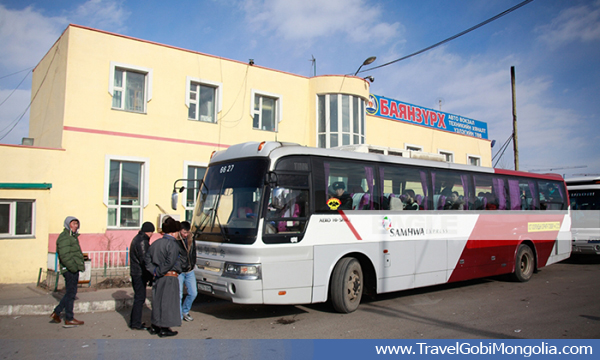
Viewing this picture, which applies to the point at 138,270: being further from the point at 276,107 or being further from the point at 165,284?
the point at 276,107

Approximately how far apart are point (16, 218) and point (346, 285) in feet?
32.6

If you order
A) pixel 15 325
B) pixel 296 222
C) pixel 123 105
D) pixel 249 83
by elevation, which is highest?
pixel 249 83

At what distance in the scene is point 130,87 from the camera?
15.7 meters

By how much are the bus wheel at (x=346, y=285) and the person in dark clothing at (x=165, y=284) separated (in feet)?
9.25

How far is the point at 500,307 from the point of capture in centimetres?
877

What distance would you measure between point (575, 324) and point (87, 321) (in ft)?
27.6

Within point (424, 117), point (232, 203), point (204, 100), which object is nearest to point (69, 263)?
point (232, 203)

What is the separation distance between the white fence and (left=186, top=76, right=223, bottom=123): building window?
18.6 ft

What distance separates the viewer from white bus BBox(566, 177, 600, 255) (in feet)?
50.5

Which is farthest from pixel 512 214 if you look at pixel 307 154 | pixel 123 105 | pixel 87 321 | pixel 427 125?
pixel 427 125

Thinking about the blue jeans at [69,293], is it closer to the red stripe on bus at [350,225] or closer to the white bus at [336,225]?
the white bus at [336,225]

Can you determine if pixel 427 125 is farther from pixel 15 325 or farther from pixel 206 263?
pixel 15 325

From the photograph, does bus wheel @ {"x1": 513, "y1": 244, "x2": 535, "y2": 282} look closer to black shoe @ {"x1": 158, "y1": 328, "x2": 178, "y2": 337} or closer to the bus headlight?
the bus headlight

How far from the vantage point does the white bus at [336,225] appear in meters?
7.36
